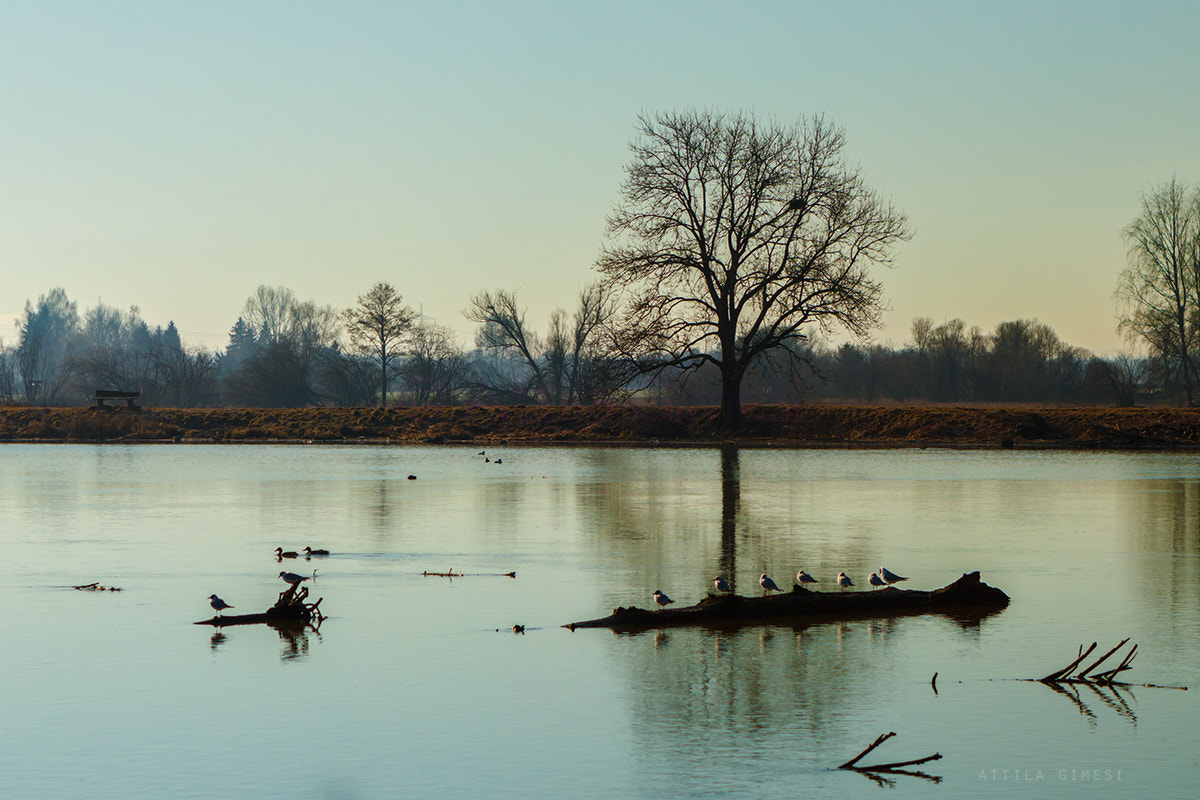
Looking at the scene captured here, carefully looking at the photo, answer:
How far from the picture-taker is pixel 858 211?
5272cm

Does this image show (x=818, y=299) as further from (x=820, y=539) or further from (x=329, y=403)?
(x=329, y=403)

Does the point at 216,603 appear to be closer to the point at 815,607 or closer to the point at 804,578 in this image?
the point at 815,607

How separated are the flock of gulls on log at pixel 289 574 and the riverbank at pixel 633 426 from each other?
38.3 meters

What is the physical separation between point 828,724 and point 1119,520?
15.9m

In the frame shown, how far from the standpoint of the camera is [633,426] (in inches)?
2382

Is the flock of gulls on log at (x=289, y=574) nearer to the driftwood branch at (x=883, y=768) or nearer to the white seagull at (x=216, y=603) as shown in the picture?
the white seagull at (x=216, y=603)

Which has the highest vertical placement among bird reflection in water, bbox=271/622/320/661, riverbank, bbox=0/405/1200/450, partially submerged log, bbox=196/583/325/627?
riverbank, bbox=0/405/1200/450

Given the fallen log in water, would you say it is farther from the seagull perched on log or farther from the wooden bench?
Answer: the wooden bench

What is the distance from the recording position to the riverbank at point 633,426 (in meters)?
52.9

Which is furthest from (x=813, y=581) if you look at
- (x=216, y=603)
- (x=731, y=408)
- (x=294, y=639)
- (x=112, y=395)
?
(x=112, y=395)

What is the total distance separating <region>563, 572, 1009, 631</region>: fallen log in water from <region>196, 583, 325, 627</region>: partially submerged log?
2955mm

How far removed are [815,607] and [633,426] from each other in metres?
47.0

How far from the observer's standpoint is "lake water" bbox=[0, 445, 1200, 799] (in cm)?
820

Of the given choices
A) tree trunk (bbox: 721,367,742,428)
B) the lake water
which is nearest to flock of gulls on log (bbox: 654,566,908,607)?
the lake water
